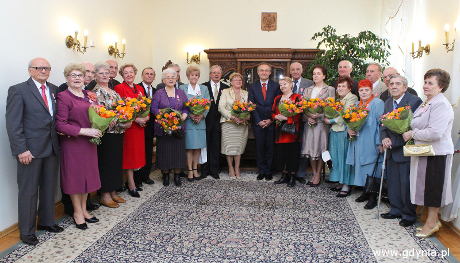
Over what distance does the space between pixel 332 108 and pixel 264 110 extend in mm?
1214

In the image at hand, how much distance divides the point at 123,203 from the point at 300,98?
8.93 ft

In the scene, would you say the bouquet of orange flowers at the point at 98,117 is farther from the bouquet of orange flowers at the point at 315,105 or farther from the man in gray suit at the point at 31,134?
the bouquet of orange flowers at the point at 315,105

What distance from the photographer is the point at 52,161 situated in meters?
3.16

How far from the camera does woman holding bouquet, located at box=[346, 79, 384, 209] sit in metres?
3.93

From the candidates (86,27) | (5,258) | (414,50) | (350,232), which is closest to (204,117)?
(86,27)

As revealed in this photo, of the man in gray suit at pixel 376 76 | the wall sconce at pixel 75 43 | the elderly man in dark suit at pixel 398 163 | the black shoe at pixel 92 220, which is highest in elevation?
the wall sconce at pixel 75 43

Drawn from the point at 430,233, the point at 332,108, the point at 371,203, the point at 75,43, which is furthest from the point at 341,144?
the point at 75,43

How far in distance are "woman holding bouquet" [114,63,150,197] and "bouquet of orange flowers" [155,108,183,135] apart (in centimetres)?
21

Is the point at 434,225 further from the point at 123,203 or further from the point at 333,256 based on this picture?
the point at 123,203

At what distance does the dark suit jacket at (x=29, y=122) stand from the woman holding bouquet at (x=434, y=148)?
11.2 feet

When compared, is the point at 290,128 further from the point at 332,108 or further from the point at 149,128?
the point at 149,128

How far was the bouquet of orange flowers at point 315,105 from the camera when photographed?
4301 mm

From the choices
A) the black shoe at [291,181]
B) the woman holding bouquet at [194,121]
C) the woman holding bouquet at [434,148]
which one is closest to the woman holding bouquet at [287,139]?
the black shoe at [291,181]

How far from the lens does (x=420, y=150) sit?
3014 mm
